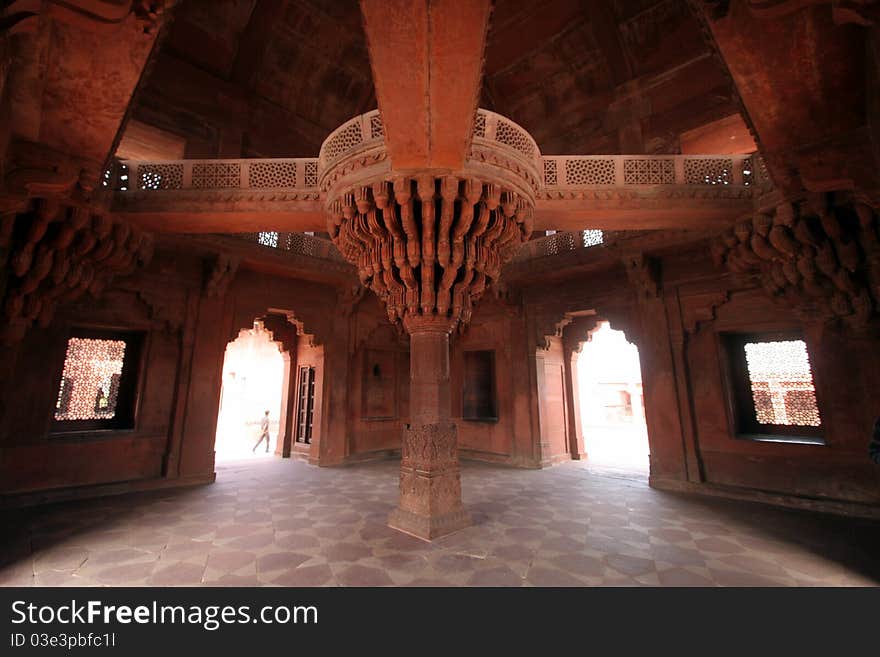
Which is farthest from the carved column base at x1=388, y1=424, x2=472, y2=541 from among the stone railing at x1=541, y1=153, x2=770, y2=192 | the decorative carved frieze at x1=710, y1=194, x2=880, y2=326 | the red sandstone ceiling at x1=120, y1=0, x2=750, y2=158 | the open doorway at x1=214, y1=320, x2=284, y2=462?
the open doorway at x1=214, y1=320, x2=284, y2=462

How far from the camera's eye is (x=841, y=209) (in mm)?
4852

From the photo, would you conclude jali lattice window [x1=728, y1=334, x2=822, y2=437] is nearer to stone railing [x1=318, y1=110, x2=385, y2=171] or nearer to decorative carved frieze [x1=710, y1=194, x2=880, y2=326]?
decorative carved frieze [x1=710, y1=194, x2=880, y2=326]

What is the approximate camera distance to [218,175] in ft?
18.2

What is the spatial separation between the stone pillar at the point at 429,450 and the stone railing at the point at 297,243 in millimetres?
4403

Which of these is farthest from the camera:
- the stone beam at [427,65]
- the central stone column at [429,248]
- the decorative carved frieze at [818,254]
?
the decorative carved frieze at [818,254]

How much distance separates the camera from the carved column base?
452 cm

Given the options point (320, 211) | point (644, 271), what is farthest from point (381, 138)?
point (644, 271)

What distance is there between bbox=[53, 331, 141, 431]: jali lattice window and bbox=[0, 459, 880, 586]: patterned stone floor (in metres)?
1.74

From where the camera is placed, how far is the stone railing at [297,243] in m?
7.88

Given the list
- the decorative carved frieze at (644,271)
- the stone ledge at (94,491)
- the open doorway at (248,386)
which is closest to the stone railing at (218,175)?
the stone ledge at (94,491)

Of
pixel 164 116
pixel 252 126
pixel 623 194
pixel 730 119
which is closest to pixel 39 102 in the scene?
pixel 164 116

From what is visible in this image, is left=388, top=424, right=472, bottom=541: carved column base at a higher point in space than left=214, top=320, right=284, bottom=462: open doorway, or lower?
lower

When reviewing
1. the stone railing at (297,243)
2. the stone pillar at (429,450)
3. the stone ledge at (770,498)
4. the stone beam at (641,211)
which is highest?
the stone railing at (297,243)

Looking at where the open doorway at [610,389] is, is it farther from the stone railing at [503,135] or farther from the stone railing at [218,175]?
the stone railing at [218,175]
